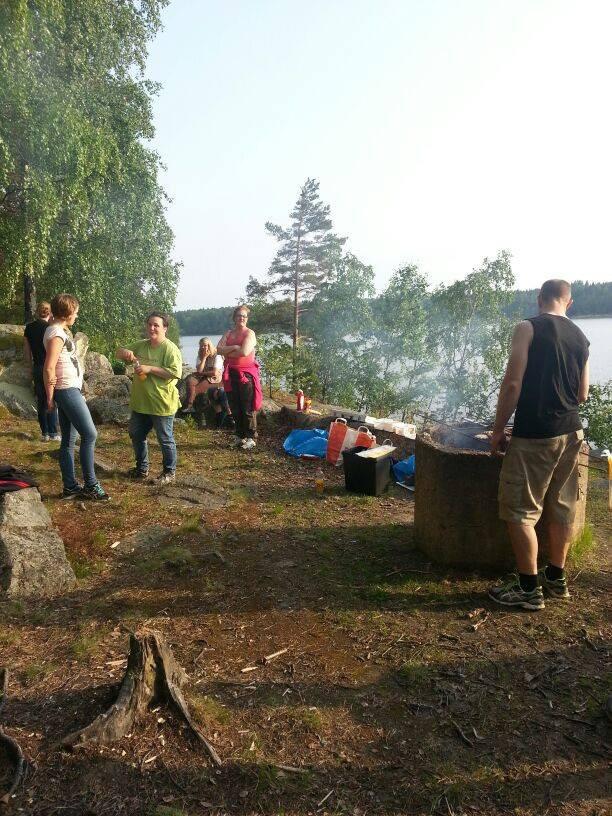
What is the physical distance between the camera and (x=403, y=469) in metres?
6.59

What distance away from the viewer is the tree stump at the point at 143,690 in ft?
7.84

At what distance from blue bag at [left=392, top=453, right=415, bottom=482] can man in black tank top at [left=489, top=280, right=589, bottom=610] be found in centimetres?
281

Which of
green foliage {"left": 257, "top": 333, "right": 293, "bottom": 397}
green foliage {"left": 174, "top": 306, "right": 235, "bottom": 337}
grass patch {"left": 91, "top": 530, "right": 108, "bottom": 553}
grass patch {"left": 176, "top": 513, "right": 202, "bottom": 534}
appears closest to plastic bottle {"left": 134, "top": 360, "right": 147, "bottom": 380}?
grass patch {"left": 176, "top": 513, "right": 202, "bottom": 534}

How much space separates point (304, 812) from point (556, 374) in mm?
2681

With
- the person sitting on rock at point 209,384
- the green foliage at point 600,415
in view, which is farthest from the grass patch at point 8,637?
the green foliage at point 600,415

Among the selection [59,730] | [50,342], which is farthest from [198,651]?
[50,342]

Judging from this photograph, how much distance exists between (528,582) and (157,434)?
3841 millimetres

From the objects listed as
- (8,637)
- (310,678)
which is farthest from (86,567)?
(310,678)

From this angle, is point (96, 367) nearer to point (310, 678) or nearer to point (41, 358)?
point (41, 358)

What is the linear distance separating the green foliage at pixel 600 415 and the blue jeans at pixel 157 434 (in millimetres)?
7213

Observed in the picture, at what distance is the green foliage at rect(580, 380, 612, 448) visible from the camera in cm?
953

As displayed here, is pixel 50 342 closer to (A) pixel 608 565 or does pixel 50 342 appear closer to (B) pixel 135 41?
(A) pixel 608 565

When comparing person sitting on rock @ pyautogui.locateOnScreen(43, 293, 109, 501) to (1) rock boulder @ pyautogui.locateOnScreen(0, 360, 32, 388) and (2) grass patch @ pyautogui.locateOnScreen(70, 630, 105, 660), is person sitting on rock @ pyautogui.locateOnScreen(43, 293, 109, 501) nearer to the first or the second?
(2) grass patch @ pyautogui.locateOnScreen(70, 630, 105, 660)

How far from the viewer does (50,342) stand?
15.9ft
